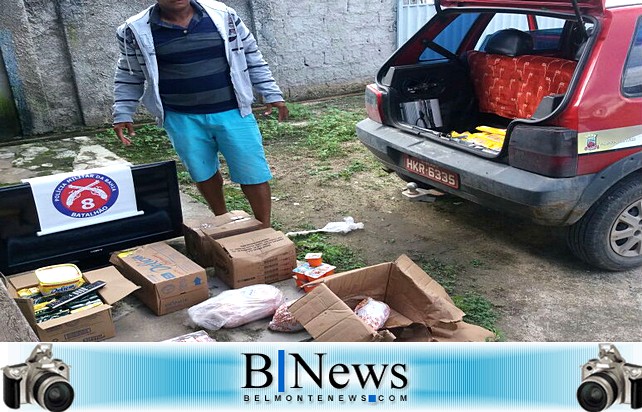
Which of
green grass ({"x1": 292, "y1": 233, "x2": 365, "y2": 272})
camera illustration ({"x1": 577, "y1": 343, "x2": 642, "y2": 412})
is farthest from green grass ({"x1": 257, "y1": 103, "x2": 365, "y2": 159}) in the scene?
camera illustration ({"x1": 577, "y1": 343, "x2": 642, "y2": 412})

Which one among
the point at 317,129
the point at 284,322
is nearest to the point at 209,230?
the point at 284,322

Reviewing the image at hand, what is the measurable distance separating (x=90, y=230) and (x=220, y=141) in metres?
0.95

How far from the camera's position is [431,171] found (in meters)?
4.05

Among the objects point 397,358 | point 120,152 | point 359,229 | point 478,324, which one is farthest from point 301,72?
point 397,358

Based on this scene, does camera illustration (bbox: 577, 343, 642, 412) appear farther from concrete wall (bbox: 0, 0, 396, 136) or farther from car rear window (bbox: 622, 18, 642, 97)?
concrete wall (bbox: 0, 0, 396, 136)

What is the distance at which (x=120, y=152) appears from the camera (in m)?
6.73

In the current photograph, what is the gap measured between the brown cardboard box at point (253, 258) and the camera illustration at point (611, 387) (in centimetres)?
190

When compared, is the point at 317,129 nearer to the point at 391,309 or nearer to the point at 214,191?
the point at 214,191

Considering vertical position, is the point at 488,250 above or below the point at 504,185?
below

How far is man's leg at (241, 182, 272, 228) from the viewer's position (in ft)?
13.6

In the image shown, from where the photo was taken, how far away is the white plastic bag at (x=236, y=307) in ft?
10.8

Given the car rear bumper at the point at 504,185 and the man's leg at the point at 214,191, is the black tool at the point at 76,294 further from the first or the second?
the car rear bumper at the point at 504,185

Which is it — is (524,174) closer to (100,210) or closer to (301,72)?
(100,210)

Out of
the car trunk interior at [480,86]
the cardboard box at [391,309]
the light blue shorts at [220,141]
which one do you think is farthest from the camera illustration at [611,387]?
the light blue shorts at [220,141]
